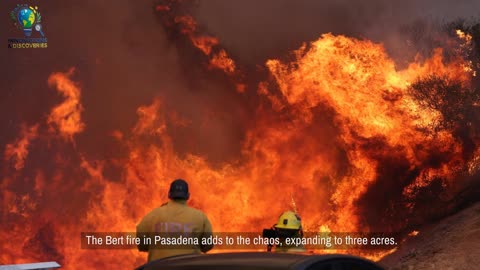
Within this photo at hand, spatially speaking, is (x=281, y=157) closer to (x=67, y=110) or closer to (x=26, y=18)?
(x=67, y=110)

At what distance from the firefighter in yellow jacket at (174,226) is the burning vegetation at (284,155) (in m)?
13.3

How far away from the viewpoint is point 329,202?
20.5 m

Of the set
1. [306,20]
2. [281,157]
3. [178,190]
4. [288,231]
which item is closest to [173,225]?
[178,190]

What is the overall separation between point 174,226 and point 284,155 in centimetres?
1443

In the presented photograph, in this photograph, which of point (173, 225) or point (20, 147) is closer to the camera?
point (173, 225)

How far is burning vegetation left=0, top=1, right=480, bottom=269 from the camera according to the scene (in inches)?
793

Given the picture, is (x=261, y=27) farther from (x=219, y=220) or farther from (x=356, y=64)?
(x=219, y=220)

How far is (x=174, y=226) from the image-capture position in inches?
276

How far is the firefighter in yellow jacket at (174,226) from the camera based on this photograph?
699 cm

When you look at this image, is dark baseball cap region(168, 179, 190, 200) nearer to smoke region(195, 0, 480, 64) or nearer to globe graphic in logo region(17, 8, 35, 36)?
smoke region(195, 0, 480, 64)

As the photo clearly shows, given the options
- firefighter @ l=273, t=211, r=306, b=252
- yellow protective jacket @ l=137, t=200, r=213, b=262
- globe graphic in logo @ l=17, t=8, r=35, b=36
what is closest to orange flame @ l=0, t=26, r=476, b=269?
globe graphic in logo @ l=17, t=8, r=35, b=36

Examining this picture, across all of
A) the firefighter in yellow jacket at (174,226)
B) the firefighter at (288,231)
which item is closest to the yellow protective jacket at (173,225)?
the firefighter in yellow jacket at (174,226)

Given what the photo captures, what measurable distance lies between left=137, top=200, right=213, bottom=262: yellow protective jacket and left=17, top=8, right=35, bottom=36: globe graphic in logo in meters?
17.6

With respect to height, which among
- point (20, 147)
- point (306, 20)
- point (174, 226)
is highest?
point (306, 20)
